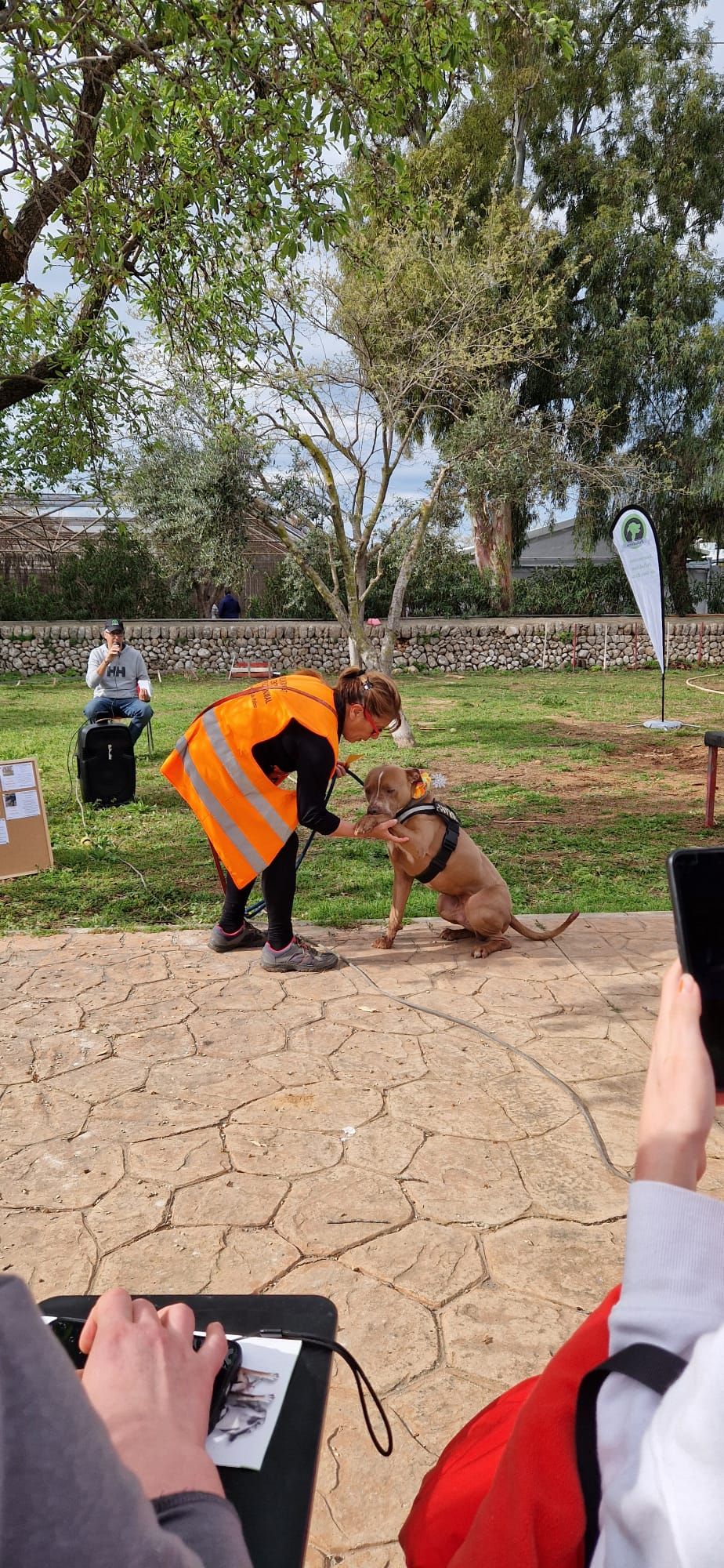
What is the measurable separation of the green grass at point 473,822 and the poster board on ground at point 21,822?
13 centimetres

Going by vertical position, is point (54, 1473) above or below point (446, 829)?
above

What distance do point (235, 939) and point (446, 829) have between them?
1321 mm

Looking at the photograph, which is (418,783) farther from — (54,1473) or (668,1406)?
(54,1473)

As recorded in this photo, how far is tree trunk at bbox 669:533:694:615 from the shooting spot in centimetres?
2883

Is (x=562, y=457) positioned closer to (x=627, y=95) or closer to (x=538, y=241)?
(x=538, y=241)

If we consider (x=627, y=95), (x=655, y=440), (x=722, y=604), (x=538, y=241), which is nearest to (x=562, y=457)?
(x=538, y=241)

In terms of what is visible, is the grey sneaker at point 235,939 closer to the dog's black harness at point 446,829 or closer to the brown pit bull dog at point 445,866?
the brown pit bull dog at point 445,866

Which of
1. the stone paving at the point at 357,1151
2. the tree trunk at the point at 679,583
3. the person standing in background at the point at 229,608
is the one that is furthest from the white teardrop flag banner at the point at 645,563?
the tree trunk at the point at 679,583

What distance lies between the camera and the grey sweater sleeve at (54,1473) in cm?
69

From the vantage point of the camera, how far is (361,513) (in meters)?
14.2

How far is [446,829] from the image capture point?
5.09 m

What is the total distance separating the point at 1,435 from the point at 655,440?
2280cm

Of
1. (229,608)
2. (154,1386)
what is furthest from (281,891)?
(229,608)

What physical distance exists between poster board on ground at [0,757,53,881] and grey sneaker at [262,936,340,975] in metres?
2.56
